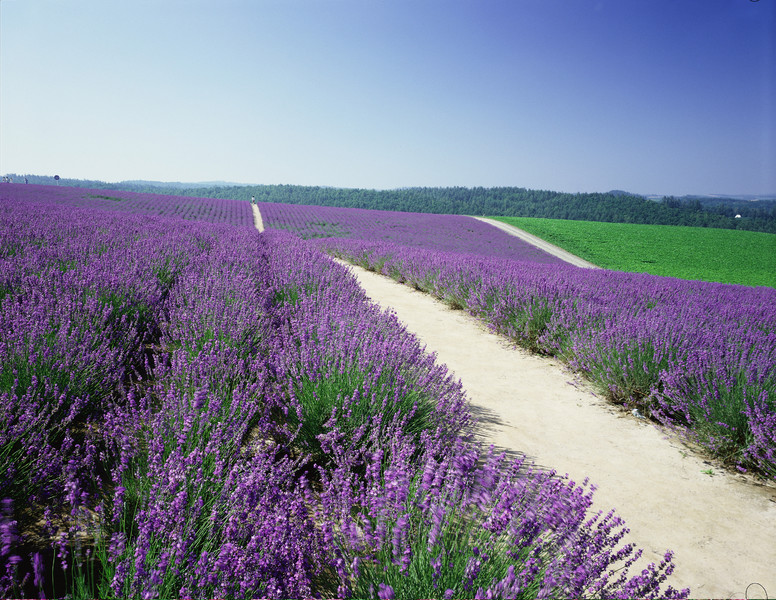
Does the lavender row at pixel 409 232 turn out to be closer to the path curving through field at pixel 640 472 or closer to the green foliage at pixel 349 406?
the path curving through field at pixel 640 472

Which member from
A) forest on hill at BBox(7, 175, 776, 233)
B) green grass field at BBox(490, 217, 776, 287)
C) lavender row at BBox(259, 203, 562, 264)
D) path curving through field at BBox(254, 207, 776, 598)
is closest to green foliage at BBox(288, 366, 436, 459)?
path curving through field at BBox(254, 207, 776, 598)

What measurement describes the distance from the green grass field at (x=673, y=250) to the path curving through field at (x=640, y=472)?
18704mm

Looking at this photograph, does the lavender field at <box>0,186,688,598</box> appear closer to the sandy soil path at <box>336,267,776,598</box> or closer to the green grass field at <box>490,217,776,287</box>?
the sandy soil path at <box>336,267,776,598</box>

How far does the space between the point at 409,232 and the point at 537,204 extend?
5560cm

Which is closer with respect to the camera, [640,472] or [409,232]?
[640,472]

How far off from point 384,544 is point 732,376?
9.84 feet

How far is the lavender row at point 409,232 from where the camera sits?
19.0 metres

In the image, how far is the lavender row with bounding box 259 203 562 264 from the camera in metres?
19.0

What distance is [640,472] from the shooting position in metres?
2.71

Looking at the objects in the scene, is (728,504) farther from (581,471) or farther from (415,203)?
(415,203)

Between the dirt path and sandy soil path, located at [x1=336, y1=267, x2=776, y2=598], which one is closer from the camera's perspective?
sandy soil path, located at [x1=336, y1=267, x2=776, y2=598]

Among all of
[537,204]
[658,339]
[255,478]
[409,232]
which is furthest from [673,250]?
[537,204]

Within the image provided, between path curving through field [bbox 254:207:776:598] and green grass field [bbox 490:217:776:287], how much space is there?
18.7 m

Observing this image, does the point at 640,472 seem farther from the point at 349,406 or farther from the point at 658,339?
the point at 349,406
